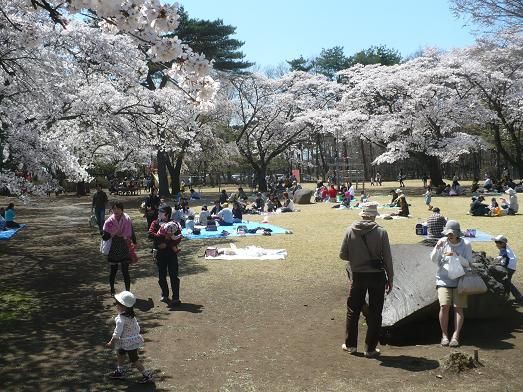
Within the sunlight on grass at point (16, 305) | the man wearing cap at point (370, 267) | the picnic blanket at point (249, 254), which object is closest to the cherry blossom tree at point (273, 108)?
the picnic blanket at point (249, 254)

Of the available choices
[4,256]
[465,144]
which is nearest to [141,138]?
[4,256]

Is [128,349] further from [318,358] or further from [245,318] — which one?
[245,318]

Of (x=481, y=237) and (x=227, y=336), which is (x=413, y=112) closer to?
(x=481, y=237)

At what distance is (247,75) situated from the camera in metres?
38.1

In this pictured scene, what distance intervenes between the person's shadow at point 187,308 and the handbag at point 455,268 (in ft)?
12.8

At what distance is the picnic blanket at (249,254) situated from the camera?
1252cm

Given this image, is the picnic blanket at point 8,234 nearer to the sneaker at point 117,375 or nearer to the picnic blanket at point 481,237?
the sneaker at point 117,375

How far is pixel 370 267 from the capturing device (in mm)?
5777

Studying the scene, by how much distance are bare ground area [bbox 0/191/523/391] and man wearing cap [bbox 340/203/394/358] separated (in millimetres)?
455

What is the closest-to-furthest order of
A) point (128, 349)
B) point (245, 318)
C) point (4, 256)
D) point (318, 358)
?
point (128, 349) → point (318, 358) → point (245, 318) → point (4, 256)

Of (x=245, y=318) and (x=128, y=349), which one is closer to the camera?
(x=128, y=349)

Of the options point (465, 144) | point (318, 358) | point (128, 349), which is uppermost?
point (465, 144)

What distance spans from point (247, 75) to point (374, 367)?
34.5 metres

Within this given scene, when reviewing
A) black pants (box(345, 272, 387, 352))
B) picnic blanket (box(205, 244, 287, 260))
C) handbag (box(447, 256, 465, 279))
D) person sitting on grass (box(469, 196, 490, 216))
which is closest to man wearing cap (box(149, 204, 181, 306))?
black pants (box(345, 272, 387, 352))
